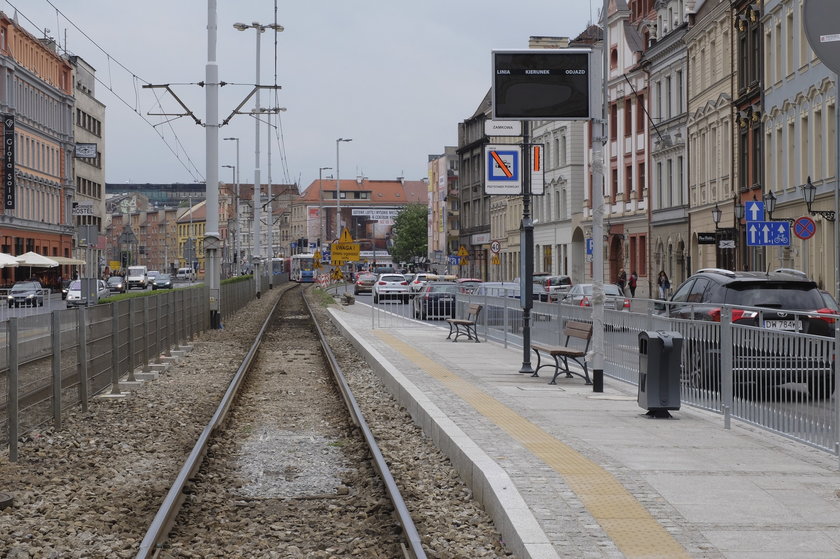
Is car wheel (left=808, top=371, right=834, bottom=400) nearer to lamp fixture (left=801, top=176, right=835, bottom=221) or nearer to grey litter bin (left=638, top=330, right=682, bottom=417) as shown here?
grey litter bin (left=638, top=330, right=682, bottom=417)

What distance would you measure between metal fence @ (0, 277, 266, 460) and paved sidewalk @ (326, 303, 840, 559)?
3909mm

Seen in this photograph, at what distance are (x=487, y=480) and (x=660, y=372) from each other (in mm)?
5069

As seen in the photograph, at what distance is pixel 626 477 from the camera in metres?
9.95

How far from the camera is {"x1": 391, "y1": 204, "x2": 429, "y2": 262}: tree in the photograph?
6580 inches

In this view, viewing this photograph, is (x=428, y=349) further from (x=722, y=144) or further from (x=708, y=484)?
(x=722, y=144)

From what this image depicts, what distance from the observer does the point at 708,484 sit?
9.73 m

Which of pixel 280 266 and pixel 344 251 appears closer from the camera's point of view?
pixel 344 251

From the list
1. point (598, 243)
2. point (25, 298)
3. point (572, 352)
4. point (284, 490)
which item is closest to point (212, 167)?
point (25, 298)

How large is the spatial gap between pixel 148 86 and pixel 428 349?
12989mm

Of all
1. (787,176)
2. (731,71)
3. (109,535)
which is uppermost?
(731,71)

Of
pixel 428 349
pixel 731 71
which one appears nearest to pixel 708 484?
pixel 428 349

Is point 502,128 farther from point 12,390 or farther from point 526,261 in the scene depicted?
point 12,390

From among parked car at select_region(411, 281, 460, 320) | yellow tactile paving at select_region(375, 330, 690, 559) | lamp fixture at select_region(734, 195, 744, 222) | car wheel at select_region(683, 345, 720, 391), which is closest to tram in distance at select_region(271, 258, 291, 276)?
lamp fixture at select_region(734, 195, 744, 222)

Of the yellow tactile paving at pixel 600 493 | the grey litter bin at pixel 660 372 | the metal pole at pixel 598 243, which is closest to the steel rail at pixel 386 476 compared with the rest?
the yellow tactile paving at pixel 600 493
